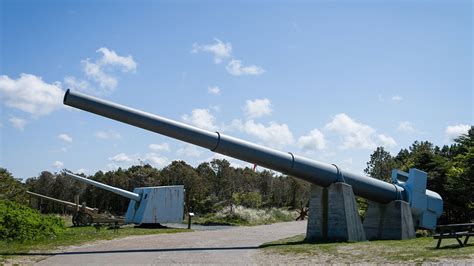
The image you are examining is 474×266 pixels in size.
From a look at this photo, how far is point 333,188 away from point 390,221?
302 cm

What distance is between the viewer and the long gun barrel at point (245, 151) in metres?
11.1

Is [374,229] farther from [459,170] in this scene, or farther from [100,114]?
[100,114]

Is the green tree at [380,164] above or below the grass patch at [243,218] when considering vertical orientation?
above

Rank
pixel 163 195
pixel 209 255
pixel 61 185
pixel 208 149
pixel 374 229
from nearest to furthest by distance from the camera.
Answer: pixel 209 255, pixel 208 149, pixel 374 229, pixel 163 195, pixel 61 185

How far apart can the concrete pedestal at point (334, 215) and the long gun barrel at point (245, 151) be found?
0.36m

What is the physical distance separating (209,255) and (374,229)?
756 centimetres

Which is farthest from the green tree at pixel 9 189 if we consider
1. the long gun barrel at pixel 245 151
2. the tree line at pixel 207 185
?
the long gun barrel at pixel 245 151

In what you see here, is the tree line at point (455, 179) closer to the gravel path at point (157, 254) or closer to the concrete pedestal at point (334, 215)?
the concrete pedestal at point (334, 215)

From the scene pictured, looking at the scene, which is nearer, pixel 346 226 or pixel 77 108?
pixel 77 108

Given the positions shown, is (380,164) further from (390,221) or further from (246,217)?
(390,221)

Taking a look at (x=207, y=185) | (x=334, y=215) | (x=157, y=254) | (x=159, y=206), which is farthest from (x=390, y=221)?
(x=207, y=185)

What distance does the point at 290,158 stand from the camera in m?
13.5

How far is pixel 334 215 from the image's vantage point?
14000 mm

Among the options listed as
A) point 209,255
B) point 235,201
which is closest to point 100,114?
point 209,255
